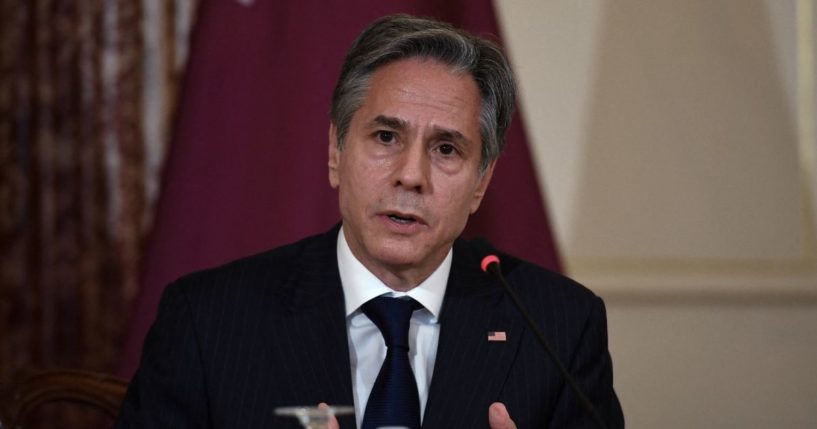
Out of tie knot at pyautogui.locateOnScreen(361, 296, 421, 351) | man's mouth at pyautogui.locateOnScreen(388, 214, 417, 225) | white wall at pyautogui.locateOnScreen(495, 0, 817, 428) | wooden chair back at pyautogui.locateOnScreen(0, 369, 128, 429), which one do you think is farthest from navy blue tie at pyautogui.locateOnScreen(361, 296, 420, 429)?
white wall at pyautogui.locateOnScreen(495, 0, 817, 428)

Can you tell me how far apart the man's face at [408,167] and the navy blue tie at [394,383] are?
0.32ft

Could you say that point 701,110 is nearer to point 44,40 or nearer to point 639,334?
point 639,334

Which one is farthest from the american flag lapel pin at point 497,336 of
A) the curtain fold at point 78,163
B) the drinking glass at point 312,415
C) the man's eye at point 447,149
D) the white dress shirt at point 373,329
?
the curtain fold at point 78,163

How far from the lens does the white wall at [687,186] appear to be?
140 inches

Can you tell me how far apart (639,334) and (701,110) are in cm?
83

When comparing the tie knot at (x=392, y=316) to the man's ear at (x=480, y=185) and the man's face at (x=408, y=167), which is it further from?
the man's ear at (x=480, y=185)

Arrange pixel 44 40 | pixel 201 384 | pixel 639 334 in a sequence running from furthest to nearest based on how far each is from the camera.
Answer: pixel 639 334, pixel 44 40, pixel 201 384

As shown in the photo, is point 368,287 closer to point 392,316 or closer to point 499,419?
point 392,316

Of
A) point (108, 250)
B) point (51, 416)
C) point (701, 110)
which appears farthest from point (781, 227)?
point (51, 416)

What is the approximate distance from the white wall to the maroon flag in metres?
1.03

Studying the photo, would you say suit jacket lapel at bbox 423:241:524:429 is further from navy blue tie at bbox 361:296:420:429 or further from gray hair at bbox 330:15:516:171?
gray hair at bbox 330:15:516:171

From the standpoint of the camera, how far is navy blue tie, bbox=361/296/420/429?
1.88 m

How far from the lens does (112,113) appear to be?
3102 mm

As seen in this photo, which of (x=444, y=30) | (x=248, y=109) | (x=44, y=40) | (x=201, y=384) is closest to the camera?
(x=201, y=384)
